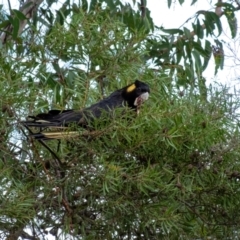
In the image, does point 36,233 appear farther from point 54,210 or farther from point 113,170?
point 113,170

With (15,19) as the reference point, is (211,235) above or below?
below

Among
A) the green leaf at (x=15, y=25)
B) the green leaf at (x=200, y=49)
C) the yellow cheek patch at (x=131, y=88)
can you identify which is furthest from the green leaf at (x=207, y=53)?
the yellow cheek patch at (x=131, y=88)

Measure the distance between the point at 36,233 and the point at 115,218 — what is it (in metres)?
0.17

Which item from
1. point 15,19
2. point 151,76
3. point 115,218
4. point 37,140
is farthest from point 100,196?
point 15,19

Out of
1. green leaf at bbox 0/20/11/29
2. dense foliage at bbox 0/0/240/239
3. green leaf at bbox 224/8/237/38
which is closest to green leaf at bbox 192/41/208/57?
green leaf at bbox 224/8/237/38

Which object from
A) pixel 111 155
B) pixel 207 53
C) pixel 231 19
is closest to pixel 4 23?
pixel 207 53

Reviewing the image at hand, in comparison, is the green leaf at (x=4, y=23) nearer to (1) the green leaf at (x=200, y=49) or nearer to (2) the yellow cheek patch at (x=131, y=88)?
(1) the green leaf at (x=200, y=49)

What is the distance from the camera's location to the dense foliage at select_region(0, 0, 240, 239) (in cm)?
129

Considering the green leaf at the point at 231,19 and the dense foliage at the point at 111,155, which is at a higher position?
the green leaf at the point at 231,19

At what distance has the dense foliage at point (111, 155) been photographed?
1.29 meters

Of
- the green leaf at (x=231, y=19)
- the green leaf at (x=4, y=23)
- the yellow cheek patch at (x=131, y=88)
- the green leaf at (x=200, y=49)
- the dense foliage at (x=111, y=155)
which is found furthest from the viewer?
the green leaf at (x=231, y=19)

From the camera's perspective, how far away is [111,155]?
131 centimetres

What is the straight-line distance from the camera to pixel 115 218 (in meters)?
1.34

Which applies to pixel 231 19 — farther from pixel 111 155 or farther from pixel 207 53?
pixel 111 155
